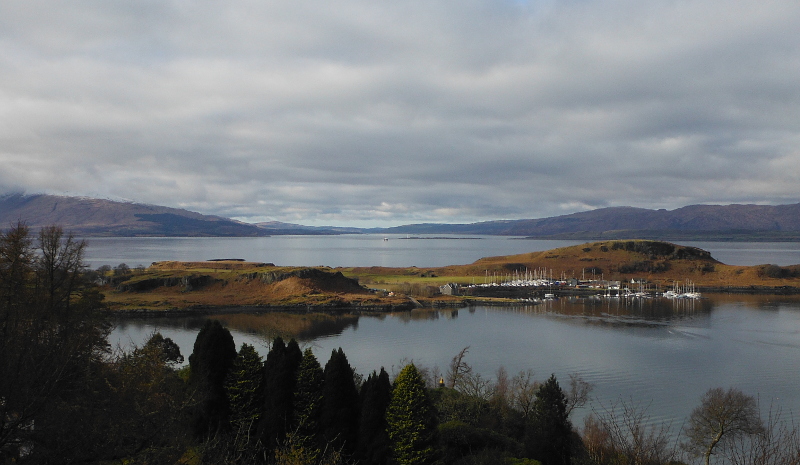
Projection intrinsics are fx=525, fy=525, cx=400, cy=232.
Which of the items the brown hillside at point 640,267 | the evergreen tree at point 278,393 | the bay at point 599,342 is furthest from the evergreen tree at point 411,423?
the brown hillside at point 640,267

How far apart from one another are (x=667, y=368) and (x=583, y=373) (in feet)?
22.8

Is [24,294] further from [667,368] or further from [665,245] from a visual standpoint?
[665,245]

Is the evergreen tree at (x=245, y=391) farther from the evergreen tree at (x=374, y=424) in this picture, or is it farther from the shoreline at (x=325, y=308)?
the shoreline at (x=325, y=308)

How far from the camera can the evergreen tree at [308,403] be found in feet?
56.3

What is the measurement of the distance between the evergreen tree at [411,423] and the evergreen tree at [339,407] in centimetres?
171

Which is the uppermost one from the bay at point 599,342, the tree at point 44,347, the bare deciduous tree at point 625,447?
the tree at point 44,347

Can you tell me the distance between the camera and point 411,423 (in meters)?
15.3

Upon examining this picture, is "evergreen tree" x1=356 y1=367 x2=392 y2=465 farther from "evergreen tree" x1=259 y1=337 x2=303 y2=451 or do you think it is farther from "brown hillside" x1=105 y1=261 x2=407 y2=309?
"brown hillside" x1=105 y1=261 x2=407 y2=309

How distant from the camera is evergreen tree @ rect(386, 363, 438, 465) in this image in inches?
596

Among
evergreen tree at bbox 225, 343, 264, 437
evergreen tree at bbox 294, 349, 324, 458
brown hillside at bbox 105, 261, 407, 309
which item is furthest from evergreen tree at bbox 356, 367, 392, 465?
brown hillside at bbox 105, 261, 407, 309

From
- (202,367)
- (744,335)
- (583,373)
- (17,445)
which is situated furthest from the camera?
(744,335)

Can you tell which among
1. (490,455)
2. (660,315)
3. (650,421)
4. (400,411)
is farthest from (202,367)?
(660,315)

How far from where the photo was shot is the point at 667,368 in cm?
3794

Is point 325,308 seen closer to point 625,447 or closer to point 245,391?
point 245,391
